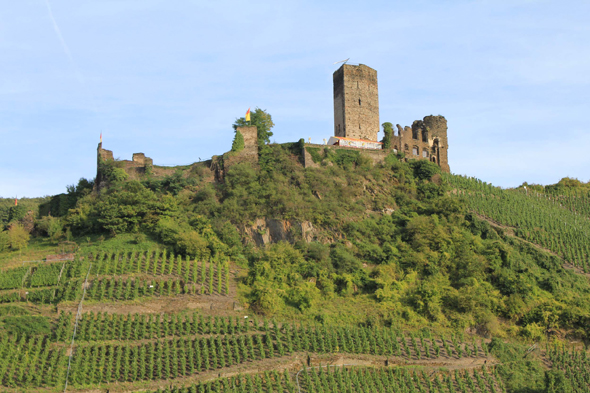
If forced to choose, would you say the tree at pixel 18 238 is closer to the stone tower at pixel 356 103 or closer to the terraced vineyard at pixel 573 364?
the stone tower at pixel 356 103

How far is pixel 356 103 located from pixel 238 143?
8.85 meters

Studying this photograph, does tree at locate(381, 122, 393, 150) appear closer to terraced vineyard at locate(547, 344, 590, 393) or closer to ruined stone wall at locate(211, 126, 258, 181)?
ruined stone wall at locate(211, 126, 258, 181)

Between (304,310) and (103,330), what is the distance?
8.30 metres

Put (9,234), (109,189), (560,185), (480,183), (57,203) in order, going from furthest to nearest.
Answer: (560,185), (480,183), (57,203), (109,189), (9,234)

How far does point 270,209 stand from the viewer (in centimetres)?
3412

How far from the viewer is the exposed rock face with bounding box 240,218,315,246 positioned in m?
33.1

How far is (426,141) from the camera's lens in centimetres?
4416

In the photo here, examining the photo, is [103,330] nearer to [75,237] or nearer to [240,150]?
[75,237]

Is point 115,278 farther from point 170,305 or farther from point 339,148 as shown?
point 339,148

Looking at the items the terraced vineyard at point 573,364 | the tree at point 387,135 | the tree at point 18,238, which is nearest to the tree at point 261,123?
the tree at point 387,135

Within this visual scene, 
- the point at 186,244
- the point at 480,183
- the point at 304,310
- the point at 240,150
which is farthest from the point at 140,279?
the point at 480,183

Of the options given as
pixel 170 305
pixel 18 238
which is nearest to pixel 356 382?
pixel 170 305

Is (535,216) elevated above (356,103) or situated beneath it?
situated beneath

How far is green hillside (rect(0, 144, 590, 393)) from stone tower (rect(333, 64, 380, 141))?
289 cm
